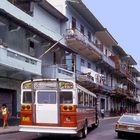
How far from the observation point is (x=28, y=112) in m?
18.8

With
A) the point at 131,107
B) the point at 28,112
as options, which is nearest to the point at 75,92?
the point at 28,112

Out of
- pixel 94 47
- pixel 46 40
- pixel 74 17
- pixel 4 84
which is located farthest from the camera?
pixel 94 47

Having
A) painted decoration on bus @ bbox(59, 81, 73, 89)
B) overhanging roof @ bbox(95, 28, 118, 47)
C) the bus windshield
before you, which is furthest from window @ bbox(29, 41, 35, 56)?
overhanging roof @ bbox(95, 28, 118, 47)

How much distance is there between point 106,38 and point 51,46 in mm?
24276

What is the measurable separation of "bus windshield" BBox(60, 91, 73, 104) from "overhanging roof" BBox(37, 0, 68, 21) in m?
15.6

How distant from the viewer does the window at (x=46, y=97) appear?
18.7m

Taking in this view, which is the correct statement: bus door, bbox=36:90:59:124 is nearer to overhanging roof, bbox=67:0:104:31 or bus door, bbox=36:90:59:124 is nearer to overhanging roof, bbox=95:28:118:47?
overhanging roof, bbox=67:0:104:31

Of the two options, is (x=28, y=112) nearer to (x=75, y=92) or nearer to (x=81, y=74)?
(x=75, y=92)

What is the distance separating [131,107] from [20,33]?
6561cm

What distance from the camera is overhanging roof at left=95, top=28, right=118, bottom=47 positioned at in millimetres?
52875

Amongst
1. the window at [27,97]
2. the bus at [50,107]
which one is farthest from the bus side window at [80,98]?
the window at [27,97]

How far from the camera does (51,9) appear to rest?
116 feet

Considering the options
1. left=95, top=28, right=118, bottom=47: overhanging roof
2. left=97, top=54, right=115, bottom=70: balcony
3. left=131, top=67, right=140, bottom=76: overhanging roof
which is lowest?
left=97, top=54, right=115, bottom=70: balcony

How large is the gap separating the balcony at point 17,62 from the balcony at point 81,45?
1047cm
